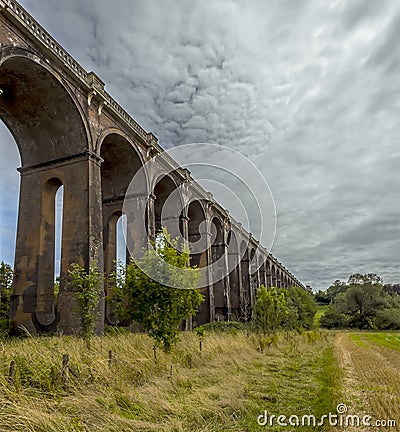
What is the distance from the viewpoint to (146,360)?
8000mm

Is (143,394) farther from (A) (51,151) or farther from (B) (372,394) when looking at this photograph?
(A) (51,151)

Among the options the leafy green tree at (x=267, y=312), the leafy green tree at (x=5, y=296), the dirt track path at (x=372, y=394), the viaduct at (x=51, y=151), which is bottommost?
the dirt track path at (x=372, y=394)

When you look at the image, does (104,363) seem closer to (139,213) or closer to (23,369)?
(23,369)

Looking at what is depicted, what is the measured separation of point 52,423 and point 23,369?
7.06 ft

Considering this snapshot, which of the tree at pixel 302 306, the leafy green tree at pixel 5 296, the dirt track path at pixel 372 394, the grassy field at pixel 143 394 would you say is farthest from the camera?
the tree at pixel 302 306

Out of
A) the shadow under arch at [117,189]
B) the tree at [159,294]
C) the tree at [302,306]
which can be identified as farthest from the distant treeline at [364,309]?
the tree at [159,294]

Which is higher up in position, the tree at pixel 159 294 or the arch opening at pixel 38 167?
the arch opening at pixel 38 167

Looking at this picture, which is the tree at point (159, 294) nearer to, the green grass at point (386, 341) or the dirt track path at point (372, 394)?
the dirt track path at point (372, 394)

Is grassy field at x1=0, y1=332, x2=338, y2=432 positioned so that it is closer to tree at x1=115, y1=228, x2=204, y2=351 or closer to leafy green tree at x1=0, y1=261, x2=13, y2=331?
tree at x1=115, y1=228, x2=204, y2=351
